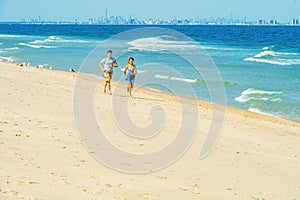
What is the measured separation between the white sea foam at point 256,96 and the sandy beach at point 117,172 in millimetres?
9069

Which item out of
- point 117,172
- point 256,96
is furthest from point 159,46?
point 117,172

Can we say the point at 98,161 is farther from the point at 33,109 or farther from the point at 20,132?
the point at 33,109

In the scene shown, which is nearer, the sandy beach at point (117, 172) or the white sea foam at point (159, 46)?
the sandy beach at point (117, 172)

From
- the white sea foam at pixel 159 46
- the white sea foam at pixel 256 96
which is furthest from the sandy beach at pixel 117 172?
the white sea foam at pixel 159 46

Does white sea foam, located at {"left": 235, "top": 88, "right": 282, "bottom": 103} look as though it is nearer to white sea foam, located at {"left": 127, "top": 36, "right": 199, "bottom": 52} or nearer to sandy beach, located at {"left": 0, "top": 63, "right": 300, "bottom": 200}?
sandy beach, located at {"left": 0, "top": 63, "right": 300, "bottom": 200}

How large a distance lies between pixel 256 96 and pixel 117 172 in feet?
54.9

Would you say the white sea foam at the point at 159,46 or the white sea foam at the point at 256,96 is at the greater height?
the white sea foam at the point at 159,46

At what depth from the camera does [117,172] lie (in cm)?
791

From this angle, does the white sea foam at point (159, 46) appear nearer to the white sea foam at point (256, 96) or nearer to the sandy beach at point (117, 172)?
the white sea foam at point (256, 96)

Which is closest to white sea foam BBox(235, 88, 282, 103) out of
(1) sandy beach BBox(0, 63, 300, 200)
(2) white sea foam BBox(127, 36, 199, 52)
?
(1) sandy beach BBox(0, 63, 300, 200)

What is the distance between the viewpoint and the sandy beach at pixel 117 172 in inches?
274

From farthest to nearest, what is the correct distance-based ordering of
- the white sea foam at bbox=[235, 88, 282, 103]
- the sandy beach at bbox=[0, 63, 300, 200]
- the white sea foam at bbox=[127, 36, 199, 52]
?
the white sea foam at bbox=[127, 36, 199, 52] → the white sea foam at bbox=[235, 88, 282, 103] → the sandy beach at bbox=[0, 63, 300, 200]

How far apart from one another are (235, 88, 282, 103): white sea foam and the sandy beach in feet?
29.8

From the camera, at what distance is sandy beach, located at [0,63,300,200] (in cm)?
696
